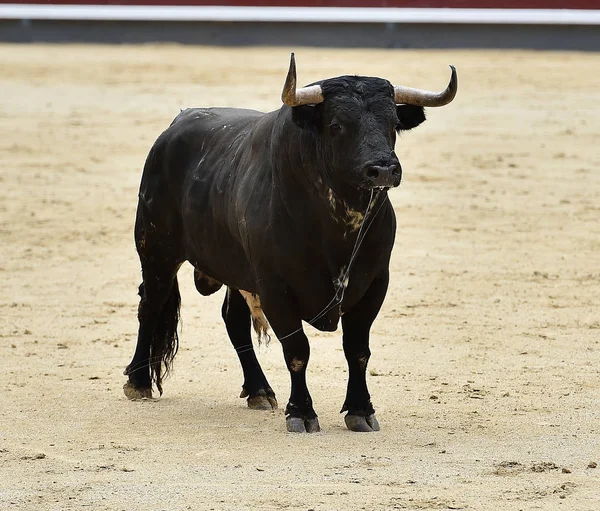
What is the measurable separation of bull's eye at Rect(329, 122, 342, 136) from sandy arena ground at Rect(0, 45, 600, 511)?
107 cm

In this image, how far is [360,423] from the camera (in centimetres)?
509

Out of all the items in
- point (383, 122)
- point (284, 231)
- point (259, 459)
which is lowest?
point (259, 459)

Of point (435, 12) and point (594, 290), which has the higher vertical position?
point (435, 12)

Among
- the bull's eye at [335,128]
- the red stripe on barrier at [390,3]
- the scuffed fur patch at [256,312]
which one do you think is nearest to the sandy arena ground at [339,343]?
the scuffed fur patch at [256,312]

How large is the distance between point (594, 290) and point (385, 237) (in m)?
3.30

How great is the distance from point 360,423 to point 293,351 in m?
0.35

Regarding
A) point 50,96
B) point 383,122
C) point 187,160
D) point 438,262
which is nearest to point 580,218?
point 438,262

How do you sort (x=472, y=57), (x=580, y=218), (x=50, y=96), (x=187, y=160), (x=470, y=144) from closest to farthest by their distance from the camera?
(x=187, y=160)
(x=580, y=218)
(x=470, y=144)
(x=50, y=96)
(x=472, y=57)

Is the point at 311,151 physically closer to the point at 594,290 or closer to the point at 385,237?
the point at 385,237

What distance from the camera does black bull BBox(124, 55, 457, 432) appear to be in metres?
4.81

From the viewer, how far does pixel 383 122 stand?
4777 millimetres

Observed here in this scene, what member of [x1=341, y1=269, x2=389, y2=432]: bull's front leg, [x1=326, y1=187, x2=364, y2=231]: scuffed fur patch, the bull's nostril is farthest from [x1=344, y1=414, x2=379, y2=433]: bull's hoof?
the bull's nostril

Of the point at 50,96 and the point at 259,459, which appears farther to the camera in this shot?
the point at 50,96

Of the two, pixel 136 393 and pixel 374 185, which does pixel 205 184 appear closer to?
pixel 136 393
